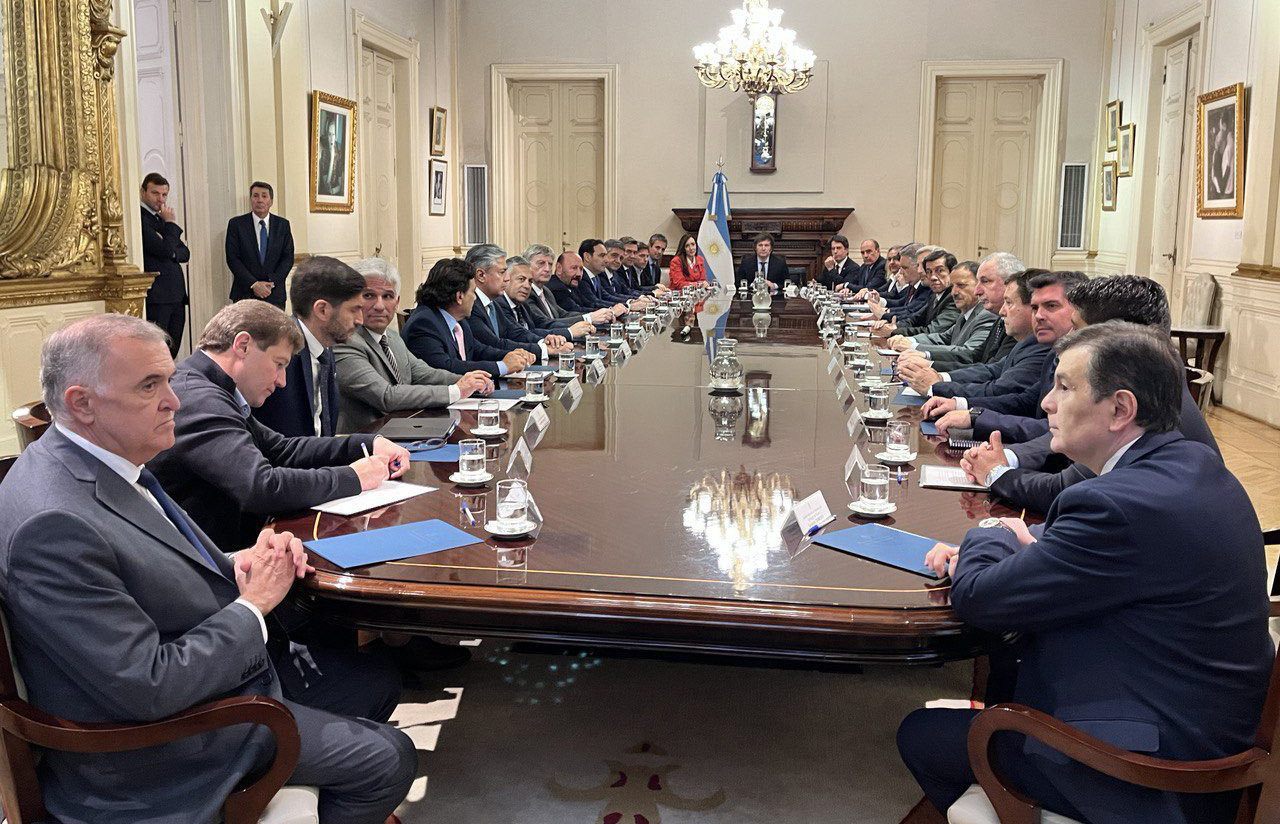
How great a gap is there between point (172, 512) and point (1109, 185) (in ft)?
39.8

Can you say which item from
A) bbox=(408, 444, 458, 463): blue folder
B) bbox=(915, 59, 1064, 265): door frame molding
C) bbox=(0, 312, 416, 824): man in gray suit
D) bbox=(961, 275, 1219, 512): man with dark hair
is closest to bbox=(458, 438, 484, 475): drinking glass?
bbox=(408, 444, 458, 463): blue folder

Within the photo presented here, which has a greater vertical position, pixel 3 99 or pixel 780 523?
pixel 3 99

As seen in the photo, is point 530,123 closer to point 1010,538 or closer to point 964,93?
point 964,93

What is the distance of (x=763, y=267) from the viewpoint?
12.1 meters

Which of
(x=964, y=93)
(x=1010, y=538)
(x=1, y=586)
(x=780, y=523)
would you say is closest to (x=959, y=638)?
(x=1010, y=538)

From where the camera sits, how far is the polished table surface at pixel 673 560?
6.42 feet

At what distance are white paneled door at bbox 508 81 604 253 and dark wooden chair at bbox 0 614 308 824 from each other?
12.5 meters

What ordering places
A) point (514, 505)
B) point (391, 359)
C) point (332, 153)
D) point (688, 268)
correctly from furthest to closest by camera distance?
point (688, 268) < point (332, 153) < point (391, 359) < point (514, 505)

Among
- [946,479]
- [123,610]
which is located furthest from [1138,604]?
[123,610]

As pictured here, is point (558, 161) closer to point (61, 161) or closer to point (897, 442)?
point (61, 161)

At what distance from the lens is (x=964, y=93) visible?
519 inches

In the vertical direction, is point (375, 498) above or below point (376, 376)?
below

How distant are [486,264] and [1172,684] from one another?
189 inches

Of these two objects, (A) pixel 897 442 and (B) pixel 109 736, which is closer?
(B) pixel 109 736
